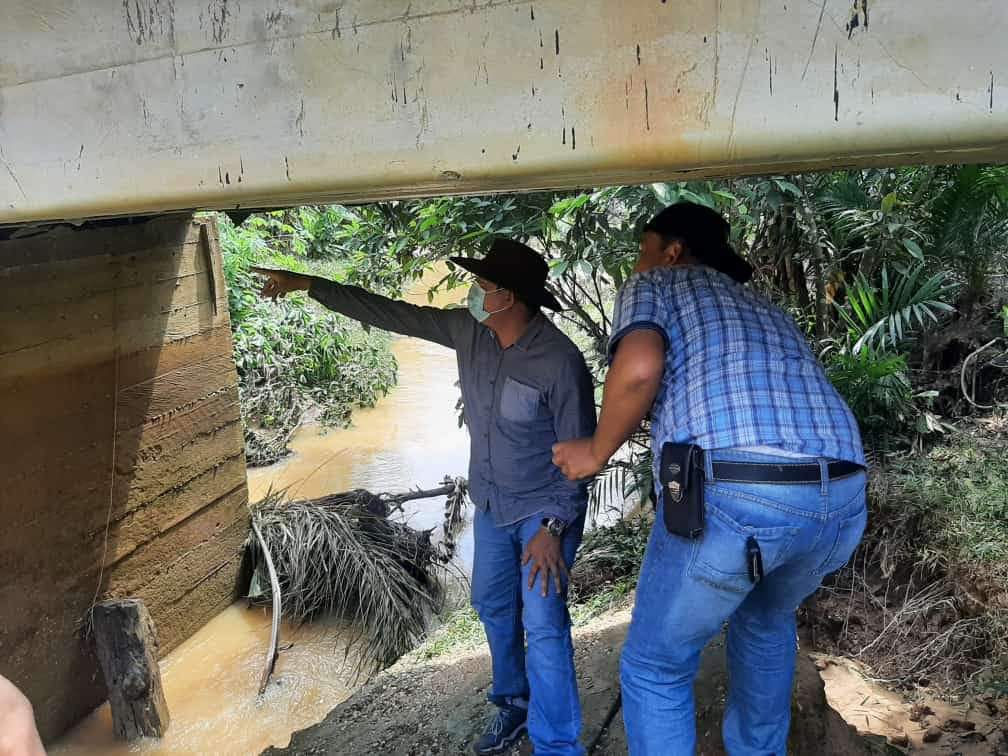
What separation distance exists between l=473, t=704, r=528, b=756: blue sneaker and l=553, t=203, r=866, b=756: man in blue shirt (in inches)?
32.6

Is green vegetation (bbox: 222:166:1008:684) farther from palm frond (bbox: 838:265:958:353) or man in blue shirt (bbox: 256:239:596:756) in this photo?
man in blue shirt (bbox: 256:239:596:756)

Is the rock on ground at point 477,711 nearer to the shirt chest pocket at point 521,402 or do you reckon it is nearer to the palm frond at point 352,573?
the palm frond at point 352,573

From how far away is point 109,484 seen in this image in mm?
4258

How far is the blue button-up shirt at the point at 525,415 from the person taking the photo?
8.12 ft

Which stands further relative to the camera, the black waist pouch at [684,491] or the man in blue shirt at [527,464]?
the man in blue shirt at [527,464]

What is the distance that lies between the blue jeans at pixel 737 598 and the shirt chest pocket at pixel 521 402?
1.94 ft

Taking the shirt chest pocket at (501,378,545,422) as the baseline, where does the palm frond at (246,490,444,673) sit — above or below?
below

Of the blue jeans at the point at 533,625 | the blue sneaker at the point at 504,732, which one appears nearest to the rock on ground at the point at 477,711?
the blue sneaker at the point at 504,732

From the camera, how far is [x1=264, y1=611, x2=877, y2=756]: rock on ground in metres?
2.76

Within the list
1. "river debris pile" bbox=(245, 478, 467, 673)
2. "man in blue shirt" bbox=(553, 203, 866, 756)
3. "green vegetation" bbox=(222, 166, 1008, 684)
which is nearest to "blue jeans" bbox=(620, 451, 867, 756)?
"man in blue shirt" bbox=(553, 203, 866, 756)

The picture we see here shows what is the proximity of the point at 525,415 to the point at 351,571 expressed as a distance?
10.7 ft

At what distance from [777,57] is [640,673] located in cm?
159

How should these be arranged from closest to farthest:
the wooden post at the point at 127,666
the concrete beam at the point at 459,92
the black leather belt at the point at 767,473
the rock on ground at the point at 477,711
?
the concrete beam at the point at 459,92 → the black leather belt at the point at 767,473 → the rock on ground at the point at 477,711 → the wooden post at the point at 127,666

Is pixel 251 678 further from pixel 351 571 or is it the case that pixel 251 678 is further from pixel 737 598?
pixel 737 598
